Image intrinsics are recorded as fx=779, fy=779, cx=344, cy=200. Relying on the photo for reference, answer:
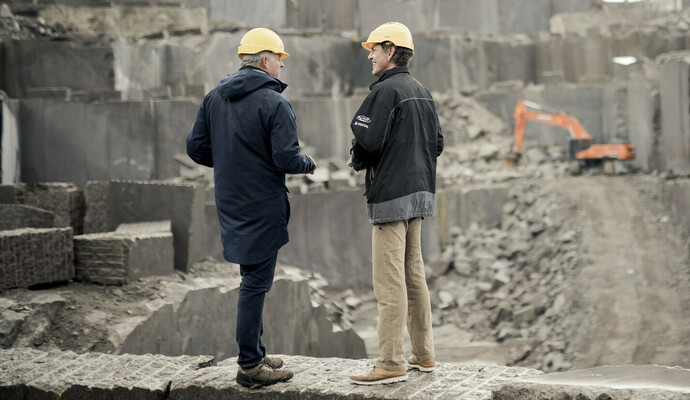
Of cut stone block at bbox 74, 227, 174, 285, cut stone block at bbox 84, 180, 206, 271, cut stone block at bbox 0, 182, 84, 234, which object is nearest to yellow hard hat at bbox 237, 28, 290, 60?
cut stone block at bbox 74, 227, 174, 285

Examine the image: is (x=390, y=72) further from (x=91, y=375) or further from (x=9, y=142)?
(x=9, y=142)

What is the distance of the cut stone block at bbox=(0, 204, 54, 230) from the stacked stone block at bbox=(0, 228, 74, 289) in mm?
1215

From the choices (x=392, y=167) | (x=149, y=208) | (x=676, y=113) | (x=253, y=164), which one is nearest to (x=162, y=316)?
(x=149, y=208)

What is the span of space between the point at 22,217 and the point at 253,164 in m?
5.08

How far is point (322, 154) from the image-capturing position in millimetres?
18406

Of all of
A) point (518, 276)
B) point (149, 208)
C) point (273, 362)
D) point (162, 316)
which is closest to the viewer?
point (273, 362)

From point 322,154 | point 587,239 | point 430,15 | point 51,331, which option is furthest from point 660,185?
point 51,331

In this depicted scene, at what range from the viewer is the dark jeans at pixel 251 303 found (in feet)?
13.9

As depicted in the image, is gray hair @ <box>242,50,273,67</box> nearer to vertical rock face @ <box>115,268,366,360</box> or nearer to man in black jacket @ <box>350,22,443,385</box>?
man in black jacket @ <box>350,22,443,385</box>

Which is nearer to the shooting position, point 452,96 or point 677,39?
point 452,96

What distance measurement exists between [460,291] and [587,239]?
2.78 metres

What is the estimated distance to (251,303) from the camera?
423 centimetres

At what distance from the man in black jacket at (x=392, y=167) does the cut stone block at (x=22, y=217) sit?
17.5 feet

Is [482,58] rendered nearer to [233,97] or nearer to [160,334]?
[160,334]
